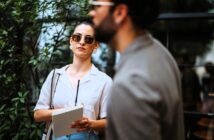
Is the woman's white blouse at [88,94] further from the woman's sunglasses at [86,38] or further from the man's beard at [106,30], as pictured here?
the man's beard at [106,30]

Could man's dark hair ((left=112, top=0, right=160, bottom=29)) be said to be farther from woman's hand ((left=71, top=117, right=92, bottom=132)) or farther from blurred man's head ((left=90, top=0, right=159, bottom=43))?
woman's hand ((left=71, top=117, right=92, bottom=132))

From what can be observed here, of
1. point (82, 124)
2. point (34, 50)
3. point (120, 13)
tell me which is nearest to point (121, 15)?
point (120, 13)

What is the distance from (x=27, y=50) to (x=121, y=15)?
2695 mm

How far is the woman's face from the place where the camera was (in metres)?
3.20

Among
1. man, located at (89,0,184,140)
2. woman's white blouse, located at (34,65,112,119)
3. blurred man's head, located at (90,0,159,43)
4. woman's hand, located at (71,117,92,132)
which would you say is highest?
blurred man's head, located at (90,0,159,43)

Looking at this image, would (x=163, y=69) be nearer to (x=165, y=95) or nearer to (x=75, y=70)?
(x=165, y=95)

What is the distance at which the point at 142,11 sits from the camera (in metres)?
1.85

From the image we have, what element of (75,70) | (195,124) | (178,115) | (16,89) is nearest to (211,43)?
(195,124)

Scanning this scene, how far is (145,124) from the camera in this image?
1.66m

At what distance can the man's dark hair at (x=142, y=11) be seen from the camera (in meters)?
1.83

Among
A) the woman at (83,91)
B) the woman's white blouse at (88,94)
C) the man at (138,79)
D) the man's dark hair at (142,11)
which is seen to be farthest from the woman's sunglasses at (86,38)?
the man's dark hair at (142,11)

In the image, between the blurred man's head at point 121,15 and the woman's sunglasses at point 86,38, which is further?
the woman's sunglasses at point 86,38

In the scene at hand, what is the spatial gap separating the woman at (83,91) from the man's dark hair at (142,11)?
124 cm

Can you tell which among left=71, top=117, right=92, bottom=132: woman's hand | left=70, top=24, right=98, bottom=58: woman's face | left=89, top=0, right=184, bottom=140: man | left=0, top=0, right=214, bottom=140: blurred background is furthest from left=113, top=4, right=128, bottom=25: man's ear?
left=0, top=0, right=214, bottom=140: blurred background
